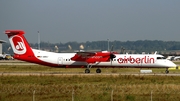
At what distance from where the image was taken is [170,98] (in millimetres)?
30844

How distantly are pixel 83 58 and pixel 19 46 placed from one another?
30.5 feet

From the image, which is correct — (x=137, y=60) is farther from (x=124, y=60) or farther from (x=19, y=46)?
(x=19, y=46)

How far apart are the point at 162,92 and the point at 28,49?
29.9 meters

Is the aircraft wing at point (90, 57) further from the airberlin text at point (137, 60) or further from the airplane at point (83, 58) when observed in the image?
the airberlin text at point (137, 60)

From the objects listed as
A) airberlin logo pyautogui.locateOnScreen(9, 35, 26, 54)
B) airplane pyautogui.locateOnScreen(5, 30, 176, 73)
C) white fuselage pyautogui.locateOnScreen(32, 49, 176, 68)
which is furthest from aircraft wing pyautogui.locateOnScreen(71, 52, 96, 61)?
airberlin logo pyautogui.locateOnScreen(9, 35, 26, 54)

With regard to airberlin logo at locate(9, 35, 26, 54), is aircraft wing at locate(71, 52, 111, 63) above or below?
below

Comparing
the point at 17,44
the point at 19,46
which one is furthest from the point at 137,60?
the point at 17,44

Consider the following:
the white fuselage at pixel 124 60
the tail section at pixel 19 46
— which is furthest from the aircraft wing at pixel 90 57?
the tail section at pixel 19 46

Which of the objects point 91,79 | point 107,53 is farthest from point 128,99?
point 107,53

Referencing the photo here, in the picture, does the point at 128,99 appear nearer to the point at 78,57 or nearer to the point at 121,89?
the point at 121,89

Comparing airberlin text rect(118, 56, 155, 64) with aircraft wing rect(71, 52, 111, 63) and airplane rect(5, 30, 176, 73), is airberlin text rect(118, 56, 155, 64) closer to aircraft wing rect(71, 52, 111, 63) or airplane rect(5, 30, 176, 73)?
airplane rect(5, 30, 176, 73)

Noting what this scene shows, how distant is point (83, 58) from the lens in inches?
2399

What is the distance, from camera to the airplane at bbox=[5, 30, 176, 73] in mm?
59494

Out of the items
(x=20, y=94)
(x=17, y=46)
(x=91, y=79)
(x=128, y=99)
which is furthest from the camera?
(x=17, y=46)
